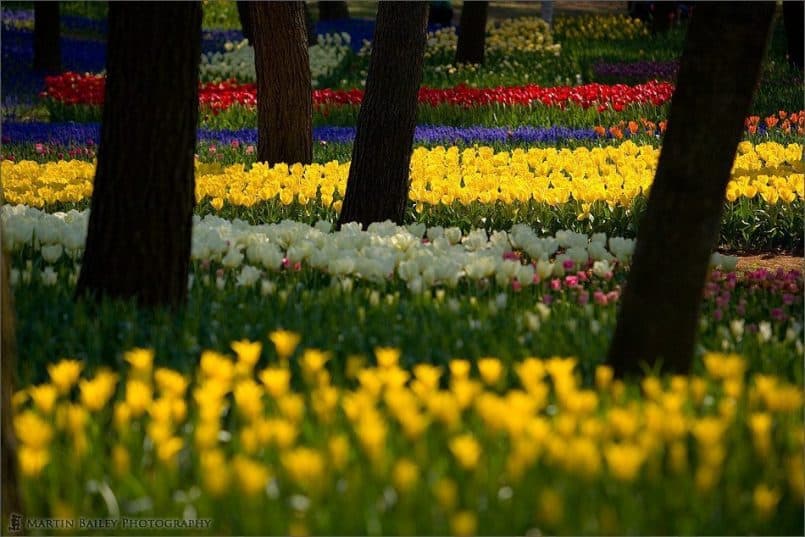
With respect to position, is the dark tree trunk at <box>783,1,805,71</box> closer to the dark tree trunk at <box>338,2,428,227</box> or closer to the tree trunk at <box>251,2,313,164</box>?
the tree trunk at <box>251,2,313,164</box>

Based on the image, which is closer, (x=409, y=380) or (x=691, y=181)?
(x=691, y=181)

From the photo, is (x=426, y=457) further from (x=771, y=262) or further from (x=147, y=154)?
(x=771, y=262)

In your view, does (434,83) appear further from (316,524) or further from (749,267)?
(316,524)

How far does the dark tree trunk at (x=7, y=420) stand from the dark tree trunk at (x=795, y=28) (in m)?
18.6

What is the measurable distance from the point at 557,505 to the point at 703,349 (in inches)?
78.0

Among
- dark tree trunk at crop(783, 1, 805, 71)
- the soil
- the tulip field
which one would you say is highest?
dark tree trunk at crop(783, 1, 805, 71)

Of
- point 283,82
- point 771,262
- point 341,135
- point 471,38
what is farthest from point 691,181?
point 471,38

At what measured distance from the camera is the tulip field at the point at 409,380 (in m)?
3.25

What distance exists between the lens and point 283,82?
36.4ft

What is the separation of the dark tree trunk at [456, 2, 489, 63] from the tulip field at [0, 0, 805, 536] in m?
13.3

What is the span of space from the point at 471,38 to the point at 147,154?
59.7ft

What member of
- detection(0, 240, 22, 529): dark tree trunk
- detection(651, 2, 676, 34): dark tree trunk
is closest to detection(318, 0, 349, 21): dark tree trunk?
detection(651, 2, 676, 34): dark tree trunk

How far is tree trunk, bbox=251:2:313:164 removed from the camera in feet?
36.2

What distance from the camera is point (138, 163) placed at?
5.27m
